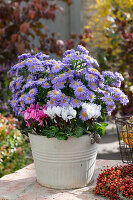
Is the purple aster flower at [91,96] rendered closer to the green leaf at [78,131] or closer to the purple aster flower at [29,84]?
the green leaf at [78,131]

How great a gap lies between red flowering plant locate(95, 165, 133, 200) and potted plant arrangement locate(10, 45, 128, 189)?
13 centimetres

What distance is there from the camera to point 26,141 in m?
3.44

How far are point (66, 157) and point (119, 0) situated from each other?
3867 millimetres

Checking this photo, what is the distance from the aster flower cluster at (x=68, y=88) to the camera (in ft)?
5.66

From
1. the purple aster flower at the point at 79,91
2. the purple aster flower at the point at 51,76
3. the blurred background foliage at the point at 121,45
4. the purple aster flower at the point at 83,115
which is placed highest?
the blurred background foliage at the point at 121,45

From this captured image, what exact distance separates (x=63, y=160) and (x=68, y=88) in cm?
41

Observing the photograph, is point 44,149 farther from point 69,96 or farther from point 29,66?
point 29,66

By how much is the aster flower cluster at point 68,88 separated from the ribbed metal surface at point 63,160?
5.6 inches


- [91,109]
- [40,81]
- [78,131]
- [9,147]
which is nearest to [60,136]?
[78,131]

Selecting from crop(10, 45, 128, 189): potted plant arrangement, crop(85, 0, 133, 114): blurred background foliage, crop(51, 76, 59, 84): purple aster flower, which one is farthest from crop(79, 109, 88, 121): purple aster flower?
crop(85, 0, 133, 114): blurred background foliage

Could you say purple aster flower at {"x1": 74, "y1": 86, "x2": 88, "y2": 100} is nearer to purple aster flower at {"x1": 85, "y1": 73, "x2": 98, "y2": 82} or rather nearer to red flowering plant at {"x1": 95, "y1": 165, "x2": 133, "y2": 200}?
purple aster flower at {"x1": 85, "y1": 73, "x2": 98, "y2": 82}

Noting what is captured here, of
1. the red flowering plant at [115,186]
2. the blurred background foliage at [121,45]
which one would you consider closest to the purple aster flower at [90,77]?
the red flowering plant at [115,186]

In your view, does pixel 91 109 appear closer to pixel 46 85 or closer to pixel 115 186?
pixel 46 85

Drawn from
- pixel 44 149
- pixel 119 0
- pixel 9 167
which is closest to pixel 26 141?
pixel 9 167
